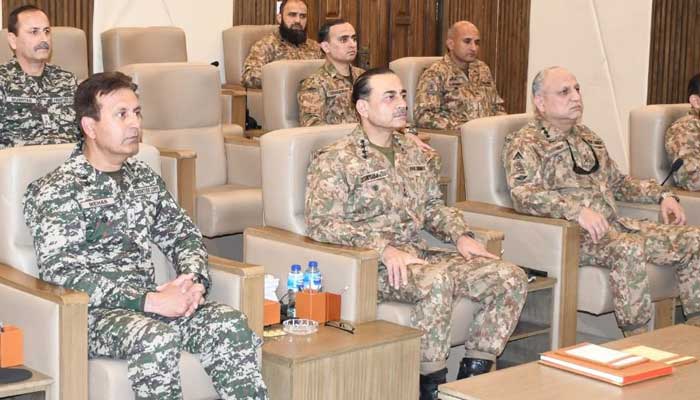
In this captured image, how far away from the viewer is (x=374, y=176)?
4422 millimetres

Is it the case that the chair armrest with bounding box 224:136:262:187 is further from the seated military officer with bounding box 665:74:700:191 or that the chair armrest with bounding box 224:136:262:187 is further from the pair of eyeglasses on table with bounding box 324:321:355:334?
the seated military officer with bounding box 665:74:700:191

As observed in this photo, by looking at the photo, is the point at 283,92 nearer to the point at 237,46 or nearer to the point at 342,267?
the point at 237,46

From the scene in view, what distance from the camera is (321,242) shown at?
425 centimetres

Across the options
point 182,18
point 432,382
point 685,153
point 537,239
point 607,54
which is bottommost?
point 432,382

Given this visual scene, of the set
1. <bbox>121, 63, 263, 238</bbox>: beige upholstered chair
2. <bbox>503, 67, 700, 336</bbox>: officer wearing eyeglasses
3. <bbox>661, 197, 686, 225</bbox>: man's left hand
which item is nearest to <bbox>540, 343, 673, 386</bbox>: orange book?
<bbox>503, 67, 700, 336</bbox>: officer wearing eyeglasses

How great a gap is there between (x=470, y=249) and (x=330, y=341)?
Result: 32.7 inches

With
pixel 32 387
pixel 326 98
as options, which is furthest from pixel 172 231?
pixel 326 98

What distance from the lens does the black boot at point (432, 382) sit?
4141mm

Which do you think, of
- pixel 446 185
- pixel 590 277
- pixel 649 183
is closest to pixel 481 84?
pixel 446 185

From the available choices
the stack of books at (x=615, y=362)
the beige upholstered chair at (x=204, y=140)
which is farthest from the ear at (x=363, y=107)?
the stack of books at (x=615, y=362)

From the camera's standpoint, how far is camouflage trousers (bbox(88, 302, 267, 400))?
3363 mm

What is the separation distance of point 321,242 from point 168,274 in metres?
0.55

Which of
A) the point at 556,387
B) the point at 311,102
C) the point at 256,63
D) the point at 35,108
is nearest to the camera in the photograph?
the point at 556,387

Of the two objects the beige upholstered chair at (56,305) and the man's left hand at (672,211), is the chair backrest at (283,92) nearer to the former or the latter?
the man's left hand at (672,211)
